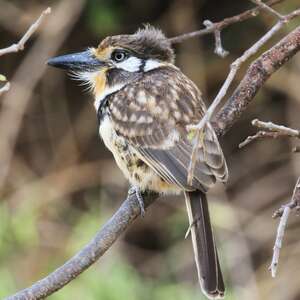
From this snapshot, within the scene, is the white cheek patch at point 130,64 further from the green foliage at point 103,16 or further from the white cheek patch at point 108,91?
the green foliage at point 103,16

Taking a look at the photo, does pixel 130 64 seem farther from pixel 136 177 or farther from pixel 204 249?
pixel 204 249

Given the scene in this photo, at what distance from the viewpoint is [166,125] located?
267 cm

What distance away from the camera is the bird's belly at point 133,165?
2.63 m

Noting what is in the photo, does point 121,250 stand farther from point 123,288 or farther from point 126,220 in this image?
point 126,220

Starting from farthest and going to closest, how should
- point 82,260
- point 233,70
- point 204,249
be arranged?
point 204,249 → point 82,260 → point 233,70

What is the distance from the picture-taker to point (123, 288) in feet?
12.3

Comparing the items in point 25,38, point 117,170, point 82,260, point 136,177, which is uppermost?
point 25,38

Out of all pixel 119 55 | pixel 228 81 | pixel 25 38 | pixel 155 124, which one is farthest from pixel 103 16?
pixel 228 81

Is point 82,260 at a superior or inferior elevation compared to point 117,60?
inferior

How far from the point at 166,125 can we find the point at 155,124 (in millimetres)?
43

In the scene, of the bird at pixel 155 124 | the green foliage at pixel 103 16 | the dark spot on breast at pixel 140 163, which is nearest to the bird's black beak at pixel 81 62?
the bird at pixel 155 124

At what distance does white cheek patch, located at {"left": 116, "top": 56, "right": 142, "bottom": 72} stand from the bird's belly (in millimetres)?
217

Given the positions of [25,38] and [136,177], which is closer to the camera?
[25,38]

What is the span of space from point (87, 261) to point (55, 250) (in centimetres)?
234
